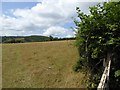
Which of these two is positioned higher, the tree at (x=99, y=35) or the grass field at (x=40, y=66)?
the tree at (x=99, y=35)

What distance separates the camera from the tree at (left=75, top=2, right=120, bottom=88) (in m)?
12.6

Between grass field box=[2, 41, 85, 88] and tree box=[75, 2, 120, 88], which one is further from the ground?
tree box=[75, 2, 120, 88]

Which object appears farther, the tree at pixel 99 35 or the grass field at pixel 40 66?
the grass field at pixel 40 66

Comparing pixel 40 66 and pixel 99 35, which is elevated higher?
pixel 99 35

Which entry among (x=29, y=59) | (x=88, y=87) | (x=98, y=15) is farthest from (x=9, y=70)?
(x=98, y=15)

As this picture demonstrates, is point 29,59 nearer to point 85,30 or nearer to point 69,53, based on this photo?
point 69,53

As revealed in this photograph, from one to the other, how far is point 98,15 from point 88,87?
10.6 ft

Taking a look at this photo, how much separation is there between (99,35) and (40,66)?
4.58 meters

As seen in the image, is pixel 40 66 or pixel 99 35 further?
pixel 40 66

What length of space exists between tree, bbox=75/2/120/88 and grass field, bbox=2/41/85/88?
1516 mm

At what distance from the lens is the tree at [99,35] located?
12625 mm

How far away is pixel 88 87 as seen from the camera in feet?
44.3

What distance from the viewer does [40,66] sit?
54.0 ft

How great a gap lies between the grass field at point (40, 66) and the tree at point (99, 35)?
1516mm
